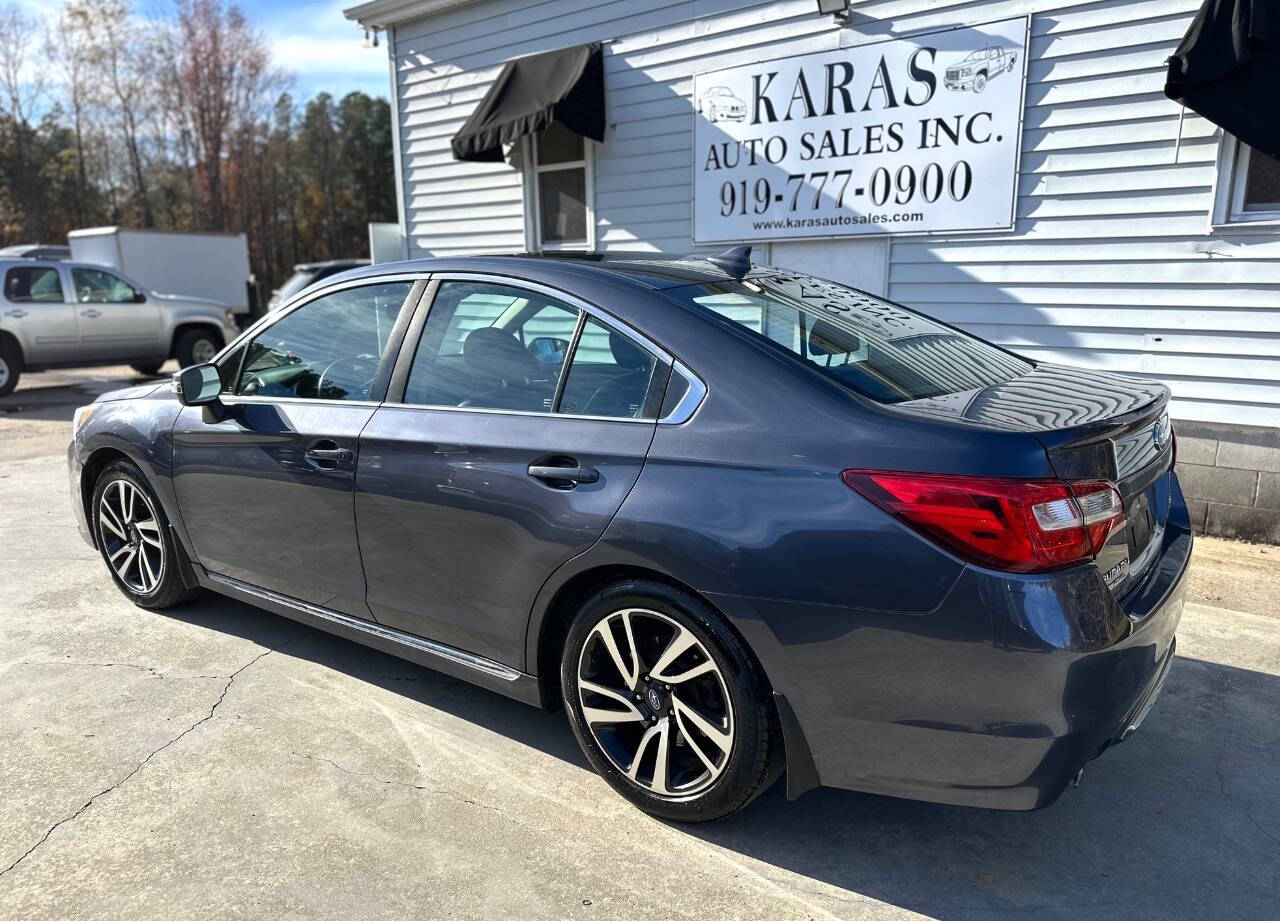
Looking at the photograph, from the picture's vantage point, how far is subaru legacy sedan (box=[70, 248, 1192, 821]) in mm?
2092

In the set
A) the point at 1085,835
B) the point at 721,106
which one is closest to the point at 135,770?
the point at 1085,835

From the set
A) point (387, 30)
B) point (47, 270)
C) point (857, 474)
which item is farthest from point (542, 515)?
point (47, 270)

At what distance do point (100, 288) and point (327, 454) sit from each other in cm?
1203

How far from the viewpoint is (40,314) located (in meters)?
12.3

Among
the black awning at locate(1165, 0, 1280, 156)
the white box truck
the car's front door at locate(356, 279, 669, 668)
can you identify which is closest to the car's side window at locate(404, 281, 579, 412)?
the car's front door at locate(356, 279, 669, 668)

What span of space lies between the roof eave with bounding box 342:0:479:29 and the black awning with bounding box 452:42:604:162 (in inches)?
46.4

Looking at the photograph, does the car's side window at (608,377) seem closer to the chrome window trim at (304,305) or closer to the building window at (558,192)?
the chrome window trim at (304,305)

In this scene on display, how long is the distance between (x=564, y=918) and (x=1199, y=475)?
487 centimetres

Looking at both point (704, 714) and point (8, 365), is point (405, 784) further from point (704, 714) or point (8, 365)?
point (8, 365)

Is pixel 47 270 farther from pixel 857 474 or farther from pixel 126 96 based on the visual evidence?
pixel 126 96

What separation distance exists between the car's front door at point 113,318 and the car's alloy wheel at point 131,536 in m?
9.99

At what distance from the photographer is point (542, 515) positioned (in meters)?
2.65

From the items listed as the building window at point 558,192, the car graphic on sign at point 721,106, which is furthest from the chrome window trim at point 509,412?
the building window at point 558,192

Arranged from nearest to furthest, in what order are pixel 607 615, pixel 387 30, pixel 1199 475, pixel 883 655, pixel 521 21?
1. pixel 883 655
2. pixel 607 615
3. pixel 1199 475
4. pixel 521 21
5. pixel 387 30
